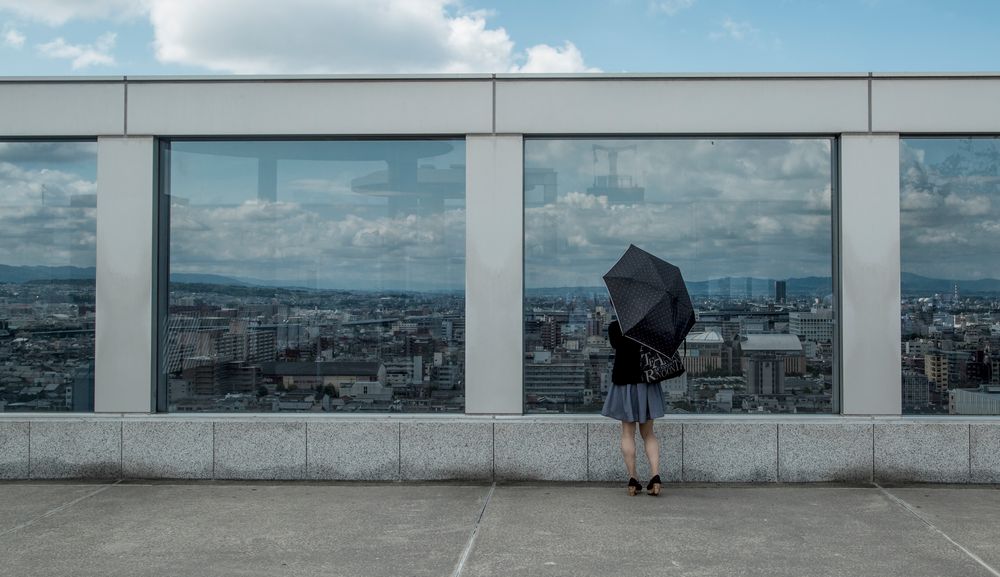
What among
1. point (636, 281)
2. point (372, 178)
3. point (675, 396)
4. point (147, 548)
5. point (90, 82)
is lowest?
point (147, 548)

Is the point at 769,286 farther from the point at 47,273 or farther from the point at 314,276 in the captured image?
the point at 47,273

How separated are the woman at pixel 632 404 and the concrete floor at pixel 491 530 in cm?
30

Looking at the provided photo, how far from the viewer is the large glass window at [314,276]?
8.25 meters

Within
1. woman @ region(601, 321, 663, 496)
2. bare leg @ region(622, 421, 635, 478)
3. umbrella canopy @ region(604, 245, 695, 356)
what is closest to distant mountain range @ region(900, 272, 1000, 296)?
umbrella canopy @ region(604, 245, 695, 356)

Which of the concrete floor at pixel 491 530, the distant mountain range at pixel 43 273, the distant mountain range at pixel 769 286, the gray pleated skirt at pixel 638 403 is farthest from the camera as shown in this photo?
the distant mountain range at pixel 43 273

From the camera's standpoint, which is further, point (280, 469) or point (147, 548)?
point (280, 469)

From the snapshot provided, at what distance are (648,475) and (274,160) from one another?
180 inches

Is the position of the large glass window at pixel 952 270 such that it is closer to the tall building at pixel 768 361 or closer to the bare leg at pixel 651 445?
the tall building at pixel 768 361

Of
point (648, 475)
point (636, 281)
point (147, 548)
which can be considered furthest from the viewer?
point (648, 475)

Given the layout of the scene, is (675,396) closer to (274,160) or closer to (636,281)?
(636,281)

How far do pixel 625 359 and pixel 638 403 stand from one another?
0.38 m

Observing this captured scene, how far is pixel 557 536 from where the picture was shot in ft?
20.5

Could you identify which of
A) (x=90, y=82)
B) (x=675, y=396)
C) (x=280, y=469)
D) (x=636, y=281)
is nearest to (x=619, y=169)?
(x=636, y=281)

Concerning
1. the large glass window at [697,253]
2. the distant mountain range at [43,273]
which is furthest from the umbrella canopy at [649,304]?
the distant mountain range at [43,273]
